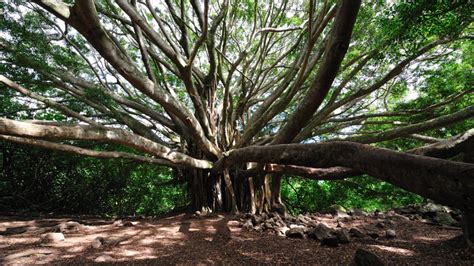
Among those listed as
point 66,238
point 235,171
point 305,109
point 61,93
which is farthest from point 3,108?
point 305,109

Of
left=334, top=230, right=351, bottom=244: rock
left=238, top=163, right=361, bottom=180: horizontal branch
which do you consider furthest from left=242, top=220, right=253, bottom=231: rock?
left=334, top=230, right=351, bottom=244: rock

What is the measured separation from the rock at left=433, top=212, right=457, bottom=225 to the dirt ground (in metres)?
0.32

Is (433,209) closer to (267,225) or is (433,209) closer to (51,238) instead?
(267,225)

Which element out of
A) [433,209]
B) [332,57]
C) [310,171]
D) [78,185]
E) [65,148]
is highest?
[332,57]

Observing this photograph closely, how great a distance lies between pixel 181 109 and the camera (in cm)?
369

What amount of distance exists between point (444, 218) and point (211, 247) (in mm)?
3673

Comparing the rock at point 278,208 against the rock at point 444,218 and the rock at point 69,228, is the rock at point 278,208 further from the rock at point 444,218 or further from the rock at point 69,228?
the rock at point 69,228

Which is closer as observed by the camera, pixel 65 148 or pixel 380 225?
pixel 65 148

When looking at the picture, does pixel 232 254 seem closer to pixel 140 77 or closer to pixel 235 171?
pixel 140 77

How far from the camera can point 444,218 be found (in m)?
3.75

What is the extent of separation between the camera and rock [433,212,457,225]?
3.61 m

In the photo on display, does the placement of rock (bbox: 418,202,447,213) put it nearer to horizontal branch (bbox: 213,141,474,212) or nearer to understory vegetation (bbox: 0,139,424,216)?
understory vegetation (bbox: 0,139,424,216)

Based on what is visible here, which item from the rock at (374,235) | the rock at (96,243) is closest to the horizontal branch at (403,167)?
the rock at (374,235)

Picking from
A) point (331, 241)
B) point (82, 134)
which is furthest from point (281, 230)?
point (82, 134)
